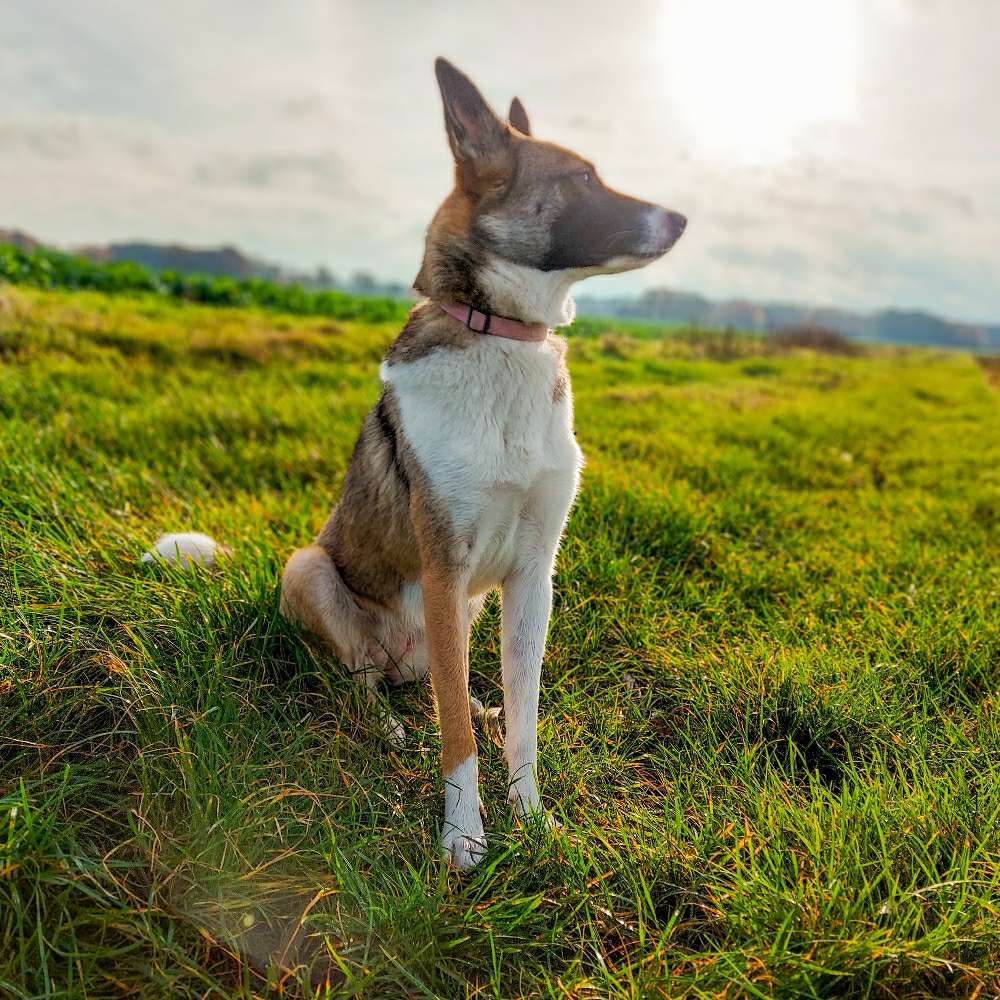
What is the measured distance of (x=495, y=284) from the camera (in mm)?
2635

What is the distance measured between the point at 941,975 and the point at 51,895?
7.51 feet

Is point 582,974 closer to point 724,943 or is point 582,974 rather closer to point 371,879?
point 724,943

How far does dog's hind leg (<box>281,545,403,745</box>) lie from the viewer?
3.12 meters

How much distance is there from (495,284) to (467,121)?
520 mm

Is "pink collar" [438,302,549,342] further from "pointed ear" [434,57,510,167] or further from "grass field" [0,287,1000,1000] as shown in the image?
"grass field" [0,287,1000,1000]

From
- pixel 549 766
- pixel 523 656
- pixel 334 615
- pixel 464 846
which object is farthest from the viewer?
pixel 334 615

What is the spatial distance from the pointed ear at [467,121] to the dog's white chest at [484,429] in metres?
0.60

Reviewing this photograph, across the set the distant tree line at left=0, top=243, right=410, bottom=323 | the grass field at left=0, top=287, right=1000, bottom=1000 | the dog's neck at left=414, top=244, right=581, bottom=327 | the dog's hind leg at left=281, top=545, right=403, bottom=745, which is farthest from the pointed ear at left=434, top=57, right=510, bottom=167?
the distant tree line at left=0, top=243, right=410, bottom=323

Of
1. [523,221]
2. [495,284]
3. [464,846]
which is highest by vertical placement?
[523,221]

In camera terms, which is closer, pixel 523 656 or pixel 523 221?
pixel 523 221

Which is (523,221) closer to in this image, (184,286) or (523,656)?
(523,656)

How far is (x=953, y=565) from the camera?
15.9 feet

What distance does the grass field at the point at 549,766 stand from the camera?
2.12 meters

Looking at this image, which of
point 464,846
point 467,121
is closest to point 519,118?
point 467,121
